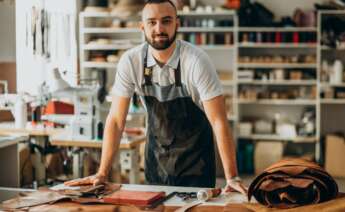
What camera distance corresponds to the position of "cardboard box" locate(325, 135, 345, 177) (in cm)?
769

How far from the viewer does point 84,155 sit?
5578mm

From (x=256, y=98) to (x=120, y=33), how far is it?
2127 millimetres

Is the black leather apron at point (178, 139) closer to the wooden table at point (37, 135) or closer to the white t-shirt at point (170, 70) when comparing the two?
the white t-shirt at point (170, 70)

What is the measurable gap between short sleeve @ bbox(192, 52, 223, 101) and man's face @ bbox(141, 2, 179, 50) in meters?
0.22

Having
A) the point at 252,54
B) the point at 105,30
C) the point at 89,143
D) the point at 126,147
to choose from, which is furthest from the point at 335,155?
the point at 89,143

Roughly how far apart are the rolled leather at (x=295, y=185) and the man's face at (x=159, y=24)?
3.22 ft

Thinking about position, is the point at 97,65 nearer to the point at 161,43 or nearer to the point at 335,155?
the point at 335,155

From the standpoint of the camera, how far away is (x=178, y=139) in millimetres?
3469

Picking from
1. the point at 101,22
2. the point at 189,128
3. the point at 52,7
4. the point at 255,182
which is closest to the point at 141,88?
the point at 189,128

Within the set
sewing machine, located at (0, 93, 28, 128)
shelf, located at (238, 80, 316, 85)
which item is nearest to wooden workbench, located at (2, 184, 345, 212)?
sewing machine, located at (0, 93, 28, 128)

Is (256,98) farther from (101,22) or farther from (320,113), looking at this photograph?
(101,22)

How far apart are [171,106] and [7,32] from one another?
1487 millimetres

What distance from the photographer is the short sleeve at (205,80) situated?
10.4 feet

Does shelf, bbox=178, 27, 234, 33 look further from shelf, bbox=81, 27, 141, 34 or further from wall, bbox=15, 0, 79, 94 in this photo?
wall, bbox=15, 0, 79, 94
